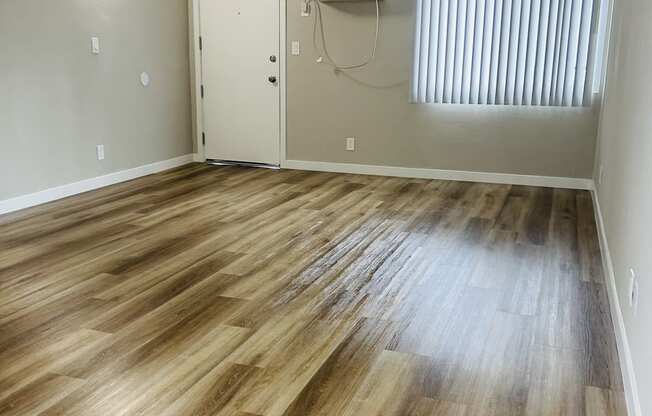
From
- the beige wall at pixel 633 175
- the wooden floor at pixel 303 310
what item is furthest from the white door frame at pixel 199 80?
the beige wall at pixel 633 175

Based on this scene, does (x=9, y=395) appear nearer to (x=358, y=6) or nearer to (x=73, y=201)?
(x=73, y=201)

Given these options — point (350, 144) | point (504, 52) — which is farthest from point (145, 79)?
point (504, 52)

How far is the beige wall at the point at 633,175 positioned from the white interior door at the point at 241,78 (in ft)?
10.9

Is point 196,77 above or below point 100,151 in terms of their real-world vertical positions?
above

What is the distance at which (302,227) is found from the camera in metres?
4.35

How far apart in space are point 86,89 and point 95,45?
0.39 m

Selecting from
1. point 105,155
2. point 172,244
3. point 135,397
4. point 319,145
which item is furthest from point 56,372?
point 319,145

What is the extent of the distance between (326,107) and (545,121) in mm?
2110

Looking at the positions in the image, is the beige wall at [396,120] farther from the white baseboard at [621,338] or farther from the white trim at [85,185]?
the white baseboard at [621,338]

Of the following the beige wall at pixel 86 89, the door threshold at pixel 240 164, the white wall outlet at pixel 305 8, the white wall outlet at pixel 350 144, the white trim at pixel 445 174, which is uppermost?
the white wall outlet at pixel 305 8

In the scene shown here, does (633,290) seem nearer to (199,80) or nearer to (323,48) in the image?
(323,48)

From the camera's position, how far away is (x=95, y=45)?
5320 mm

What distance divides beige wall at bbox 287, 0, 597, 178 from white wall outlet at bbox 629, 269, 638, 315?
3.49 metres

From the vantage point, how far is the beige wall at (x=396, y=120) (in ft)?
18.7
